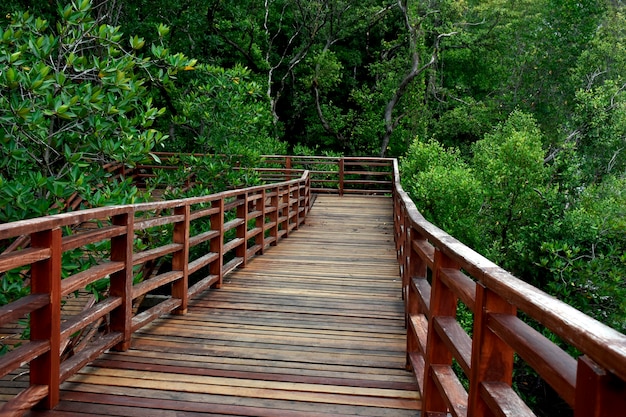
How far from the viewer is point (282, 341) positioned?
4.62m

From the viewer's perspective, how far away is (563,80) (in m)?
25.9

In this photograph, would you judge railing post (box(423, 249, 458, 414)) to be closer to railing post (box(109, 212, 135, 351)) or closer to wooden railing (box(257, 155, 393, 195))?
railing post (box(109, 212, 135, 351))

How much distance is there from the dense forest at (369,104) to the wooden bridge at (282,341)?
1.08 metres

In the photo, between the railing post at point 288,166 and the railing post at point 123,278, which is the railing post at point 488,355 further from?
the railing post at point 288,166

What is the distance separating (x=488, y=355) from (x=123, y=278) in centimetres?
277

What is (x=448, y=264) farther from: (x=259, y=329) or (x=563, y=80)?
(x=563, y=80)

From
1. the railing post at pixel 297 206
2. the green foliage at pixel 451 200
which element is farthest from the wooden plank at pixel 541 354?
the green foliage at pixel 451 200

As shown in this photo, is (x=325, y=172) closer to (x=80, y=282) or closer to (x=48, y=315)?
(x=80, y=282)

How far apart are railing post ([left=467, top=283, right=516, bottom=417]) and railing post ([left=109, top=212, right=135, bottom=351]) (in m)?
2.69

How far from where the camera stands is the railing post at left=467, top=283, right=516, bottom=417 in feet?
6.50

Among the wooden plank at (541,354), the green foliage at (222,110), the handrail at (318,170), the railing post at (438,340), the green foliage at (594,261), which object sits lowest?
the green foliage at (594,261)

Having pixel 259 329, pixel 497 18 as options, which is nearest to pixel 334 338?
pixel 259 329

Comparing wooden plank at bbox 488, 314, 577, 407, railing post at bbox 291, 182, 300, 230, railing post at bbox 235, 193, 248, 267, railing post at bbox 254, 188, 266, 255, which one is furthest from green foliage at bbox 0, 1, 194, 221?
railing post at bbox 291, 182, 300, 230

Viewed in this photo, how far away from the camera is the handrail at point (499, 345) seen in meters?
1.16
